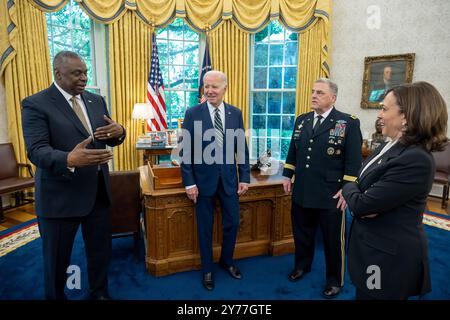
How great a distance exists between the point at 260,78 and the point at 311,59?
109 cm

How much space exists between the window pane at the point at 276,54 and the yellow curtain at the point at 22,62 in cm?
404

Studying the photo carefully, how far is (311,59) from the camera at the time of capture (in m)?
5.79

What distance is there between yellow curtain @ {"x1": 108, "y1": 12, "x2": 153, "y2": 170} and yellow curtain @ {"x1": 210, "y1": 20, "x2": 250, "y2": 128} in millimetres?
1238

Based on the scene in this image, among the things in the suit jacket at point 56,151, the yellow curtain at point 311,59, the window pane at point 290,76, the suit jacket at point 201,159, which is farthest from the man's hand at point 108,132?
the window pane at point 290,76

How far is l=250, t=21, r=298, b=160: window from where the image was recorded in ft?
20.1

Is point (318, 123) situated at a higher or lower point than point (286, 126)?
higher

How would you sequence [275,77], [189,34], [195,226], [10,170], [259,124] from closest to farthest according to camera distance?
[195,226] < [10,170] < [189,34] < [275,77] < [259,124]

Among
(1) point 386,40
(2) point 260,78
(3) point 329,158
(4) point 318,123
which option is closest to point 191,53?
(2) point 260,78

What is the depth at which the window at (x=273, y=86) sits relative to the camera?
6.14 metres

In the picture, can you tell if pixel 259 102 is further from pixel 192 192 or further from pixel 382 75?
pixel 192 192

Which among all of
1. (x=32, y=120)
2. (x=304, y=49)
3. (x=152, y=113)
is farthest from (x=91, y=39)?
(x=32, y=120)

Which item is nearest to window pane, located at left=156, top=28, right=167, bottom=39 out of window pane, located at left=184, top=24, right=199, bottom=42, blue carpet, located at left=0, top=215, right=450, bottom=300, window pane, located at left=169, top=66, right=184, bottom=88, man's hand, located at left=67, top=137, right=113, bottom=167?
window pane, located at left=184, top=24, right=199, bottom=42

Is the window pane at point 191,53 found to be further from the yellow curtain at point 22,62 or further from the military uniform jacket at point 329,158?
the military uniform jacket at point 329,158

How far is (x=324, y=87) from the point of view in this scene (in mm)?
2170
